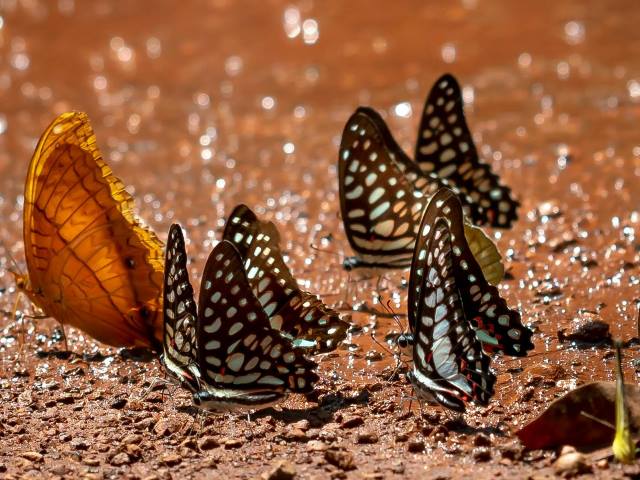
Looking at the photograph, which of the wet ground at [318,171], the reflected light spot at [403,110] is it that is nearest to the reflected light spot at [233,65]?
the wet ground at [318,171]

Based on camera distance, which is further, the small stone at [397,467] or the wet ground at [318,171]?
the wet ground at [318,171]

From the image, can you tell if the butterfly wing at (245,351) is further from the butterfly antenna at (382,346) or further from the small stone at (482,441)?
the small stone at (482,441)

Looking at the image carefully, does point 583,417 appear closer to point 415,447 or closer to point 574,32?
point 415,447

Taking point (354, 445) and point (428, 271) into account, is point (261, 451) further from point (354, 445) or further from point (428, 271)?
point (428, 271)

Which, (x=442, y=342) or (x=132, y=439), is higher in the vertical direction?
(x=442, y=342)

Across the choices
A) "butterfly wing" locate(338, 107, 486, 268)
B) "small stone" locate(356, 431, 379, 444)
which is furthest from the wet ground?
"butterfly wing" locate(338, 107, 486, 268)

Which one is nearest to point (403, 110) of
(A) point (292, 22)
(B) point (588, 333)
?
(A) point (292, 22)

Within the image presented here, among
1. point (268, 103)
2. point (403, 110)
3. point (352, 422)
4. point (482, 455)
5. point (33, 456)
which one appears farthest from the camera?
point (268, 103)
